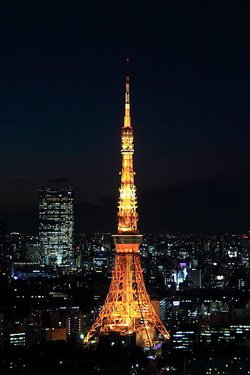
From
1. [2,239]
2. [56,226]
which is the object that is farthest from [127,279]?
[56,226]

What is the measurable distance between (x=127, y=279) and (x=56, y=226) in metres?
29.5

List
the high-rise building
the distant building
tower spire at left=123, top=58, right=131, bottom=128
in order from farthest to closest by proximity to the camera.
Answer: the high-rise building < the distant building < tower spire at left=123, top=58, right=131, bottom=128

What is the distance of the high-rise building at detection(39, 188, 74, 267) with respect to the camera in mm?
45812

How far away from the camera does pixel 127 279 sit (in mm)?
18203

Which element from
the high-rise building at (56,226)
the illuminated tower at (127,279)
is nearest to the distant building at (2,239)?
the high-rise building at (56,226)

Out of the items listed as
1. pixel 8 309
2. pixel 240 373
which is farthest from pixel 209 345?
pixel 8 309

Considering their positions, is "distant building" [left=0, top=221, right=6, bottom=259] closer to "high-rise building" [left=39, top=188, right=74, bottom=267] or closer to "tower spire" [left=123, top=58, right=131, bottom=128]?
"high-rise building" [left=39, top=188, right=74, bottom=267]

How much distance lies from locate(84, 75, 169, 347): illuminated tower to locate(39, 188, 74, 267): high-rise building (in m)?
26.8

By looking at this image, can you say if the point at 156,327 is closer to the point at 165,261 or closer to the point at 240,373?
the point at 240,373

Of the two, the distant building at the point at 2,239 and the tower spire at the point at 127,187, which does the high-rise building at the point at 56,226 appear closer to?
the distant building at the point at 2,239

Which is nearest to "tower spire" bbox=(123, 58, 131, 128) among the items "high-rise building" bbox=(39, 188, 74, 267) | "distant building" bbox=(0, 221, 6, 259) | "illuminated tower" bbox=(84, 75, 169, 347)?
"illuminated tower" bbox=(84, 75, 169, 347)

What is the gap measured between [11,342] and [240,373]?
5.53 m

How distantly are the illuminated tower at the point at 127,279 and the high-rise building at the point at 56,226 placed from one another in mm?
26836

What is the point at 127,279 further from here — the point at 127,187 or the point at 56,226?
the point at 56,226
